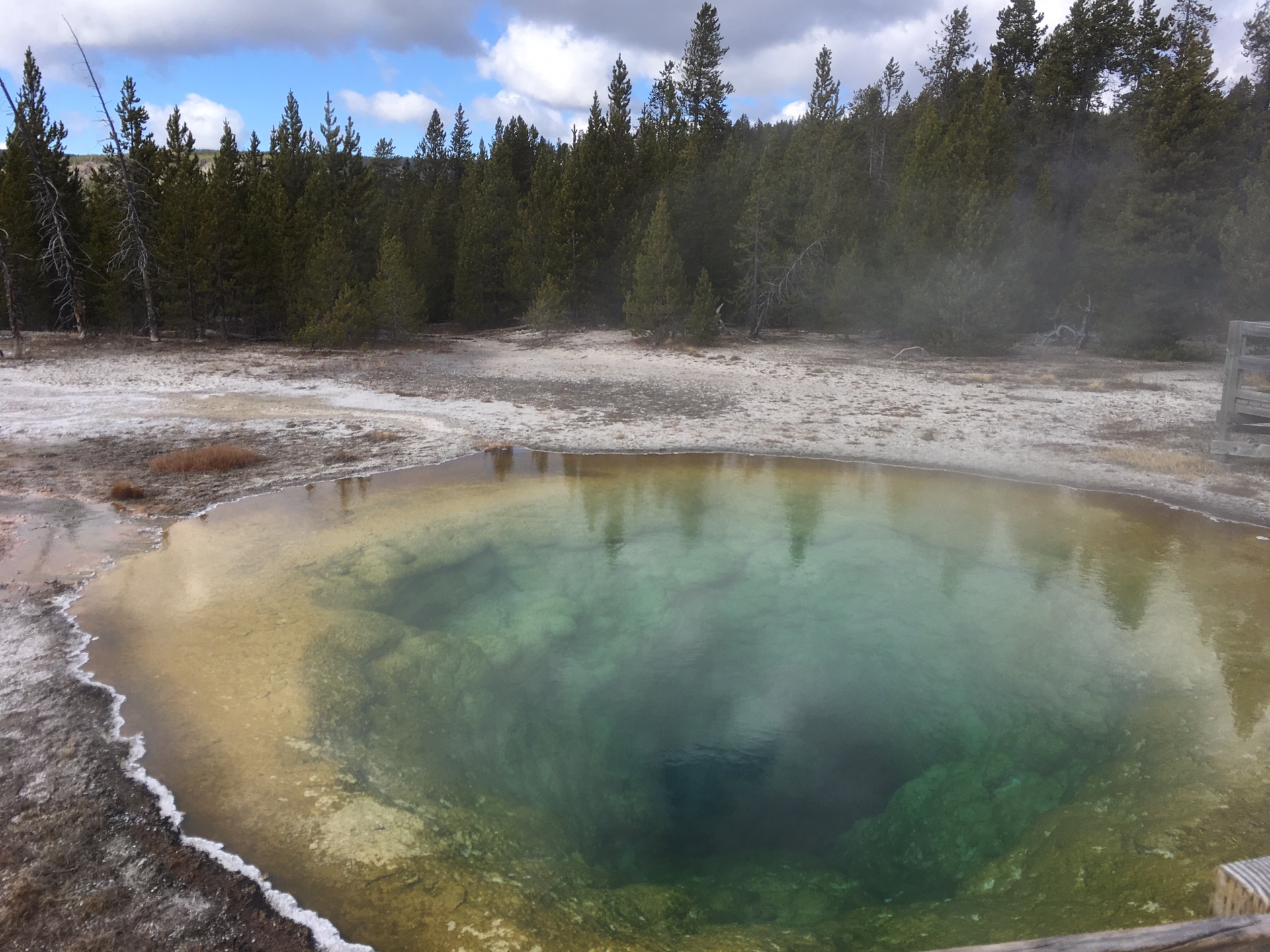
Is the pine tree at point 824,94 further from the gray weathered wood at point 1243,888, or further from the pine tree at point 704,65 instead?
the gray weathered wood at point 1243,888

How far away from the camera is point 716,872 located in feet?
16.7

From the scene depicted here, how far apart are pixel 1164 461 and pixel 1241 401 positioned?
1325mm

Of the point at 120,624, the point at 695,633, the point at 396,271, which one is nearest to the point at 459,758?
the point at 695,633

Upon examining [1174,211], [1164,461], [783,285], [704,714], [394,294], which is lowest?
[704,714]

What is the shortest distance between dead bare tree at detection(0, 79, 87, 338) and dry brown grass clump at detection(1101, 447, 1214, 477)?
26221mm

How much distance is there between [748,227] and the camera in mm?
26359

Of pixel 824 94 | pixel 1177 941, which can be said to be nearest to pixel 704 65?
pixel 824 94

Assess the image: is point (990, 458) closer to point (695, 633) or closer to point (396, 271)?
point (695, 633)

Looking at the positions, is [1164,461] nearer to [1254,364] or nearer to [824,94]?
[1254,364]

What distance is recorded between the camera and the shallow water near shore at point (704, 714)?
15.2 feet

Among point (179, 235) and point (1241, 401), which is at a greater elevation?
point (179, 235)

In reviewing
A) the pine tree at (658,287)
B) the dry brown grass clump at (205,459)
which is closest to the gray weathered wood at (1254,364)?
the dry brown grass clump at (205,459)

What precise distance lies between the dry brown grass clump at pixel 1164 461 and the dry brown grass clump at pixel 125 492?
14068 millimetres

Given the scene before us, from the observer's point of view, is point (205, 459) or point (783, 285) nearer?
point (205, 459)
